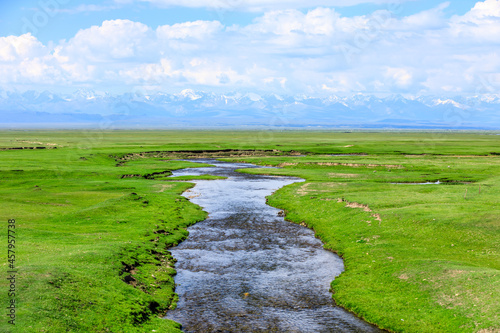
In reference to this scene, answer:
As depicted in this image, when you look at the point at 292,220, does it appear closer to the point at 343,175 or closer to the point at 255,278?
the point at 255,278

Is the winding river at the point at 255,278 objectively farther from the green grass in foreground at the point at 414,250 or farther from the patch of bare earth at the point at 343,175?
the patch of bare earth at the point at 343,175

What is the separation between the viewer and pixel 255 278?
3597 centimetres

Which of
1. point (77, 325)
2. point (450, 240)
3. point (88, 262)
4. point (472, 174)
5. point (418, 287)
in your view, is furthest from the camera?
point (472, 174)

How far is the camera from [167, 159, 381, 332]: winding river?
92.9ft

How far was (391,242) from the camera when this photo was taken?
42250mm

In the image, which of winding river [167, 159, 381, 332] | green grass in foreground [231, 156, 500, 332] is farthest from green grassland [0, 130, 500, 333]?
winding river [167, 159, 381, 332]

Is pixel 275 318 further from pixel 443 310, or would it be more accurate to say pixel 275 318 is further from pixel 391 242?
pixel 391 242

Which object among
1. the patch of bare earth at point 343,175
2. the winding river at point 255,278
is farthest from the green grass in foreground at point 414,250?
the patch of bare earth at point 343,175

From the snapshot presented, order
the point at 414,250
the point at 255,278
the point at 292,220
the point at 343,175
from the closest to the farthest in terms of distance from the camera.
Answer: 1. the point at 255,278
2. the point at 414,250
3. the point at 292,220
4. the point at 343,175

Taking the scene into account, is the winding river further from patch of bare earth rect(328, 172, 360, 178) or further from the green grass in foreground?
patch of bare earth rect(328, 172, 360, 178)

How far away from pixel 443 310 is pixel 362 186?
178 ft

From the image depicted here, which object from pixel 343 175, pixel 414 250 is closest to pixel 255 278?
pixel 414 250

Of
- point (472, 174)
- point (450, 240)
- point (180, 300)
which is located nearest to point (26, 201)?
point (180, 300)

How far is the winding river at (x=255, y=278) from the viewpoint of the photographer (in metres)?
28.3
